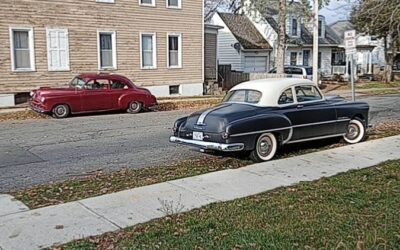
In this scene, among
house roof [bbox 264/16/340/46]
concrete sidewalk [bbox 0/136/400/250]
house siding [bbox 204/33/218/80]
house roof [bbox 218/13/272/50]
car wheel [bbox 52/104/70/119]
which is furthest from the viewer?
house roof [bbox 264/16/340/46]

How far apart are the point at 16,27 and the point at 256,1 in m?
16.9

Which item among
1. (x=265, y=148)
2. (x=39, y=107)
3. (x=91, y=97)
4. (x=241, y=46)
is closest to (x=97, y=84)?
(x=91, y=97)

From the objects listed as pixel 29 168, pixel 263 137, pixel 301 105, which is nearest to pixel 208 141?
pixel 263 137

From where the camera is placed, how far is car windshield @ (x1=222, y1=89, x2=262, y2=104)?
9445mm

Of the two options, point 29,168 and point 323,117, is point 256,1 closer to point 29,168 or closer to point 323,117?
point 323,117

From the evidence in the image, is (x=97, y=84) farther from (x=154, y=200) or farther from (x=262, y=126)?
(x=154, y=200)

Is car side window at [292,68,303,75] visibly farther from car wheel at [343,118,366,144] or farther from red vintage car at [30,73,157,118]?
car wheel at [343,118,366,144]

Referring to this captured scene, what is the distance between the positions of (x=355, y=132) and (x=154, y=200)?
250 inches

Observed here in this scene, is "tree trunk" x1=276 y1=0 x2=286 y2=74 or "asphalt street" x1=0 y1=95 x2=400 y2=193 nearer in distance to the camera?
"asphalt street" x1=0 y1=95 x2=400 y2=193

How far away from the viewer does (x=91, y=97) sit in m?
17.5

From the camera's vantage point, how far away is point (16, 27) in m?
20.3

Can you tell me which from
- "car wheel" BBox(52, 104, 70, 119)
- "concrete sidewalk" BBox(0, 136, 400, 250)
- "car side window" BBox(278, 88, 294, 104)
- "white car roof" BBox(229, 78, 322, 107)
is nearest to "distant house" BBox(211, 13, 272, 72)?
"car wheel" BBox(52, 104, 70, 119)

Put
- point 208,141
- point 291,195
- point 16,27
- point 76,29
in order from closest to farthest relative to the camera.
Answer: point 291,195 < point 208,141 < point 16,27 < point 76,29

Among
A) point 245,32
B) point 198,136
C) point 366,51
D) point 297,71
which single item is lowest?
point 198,136
